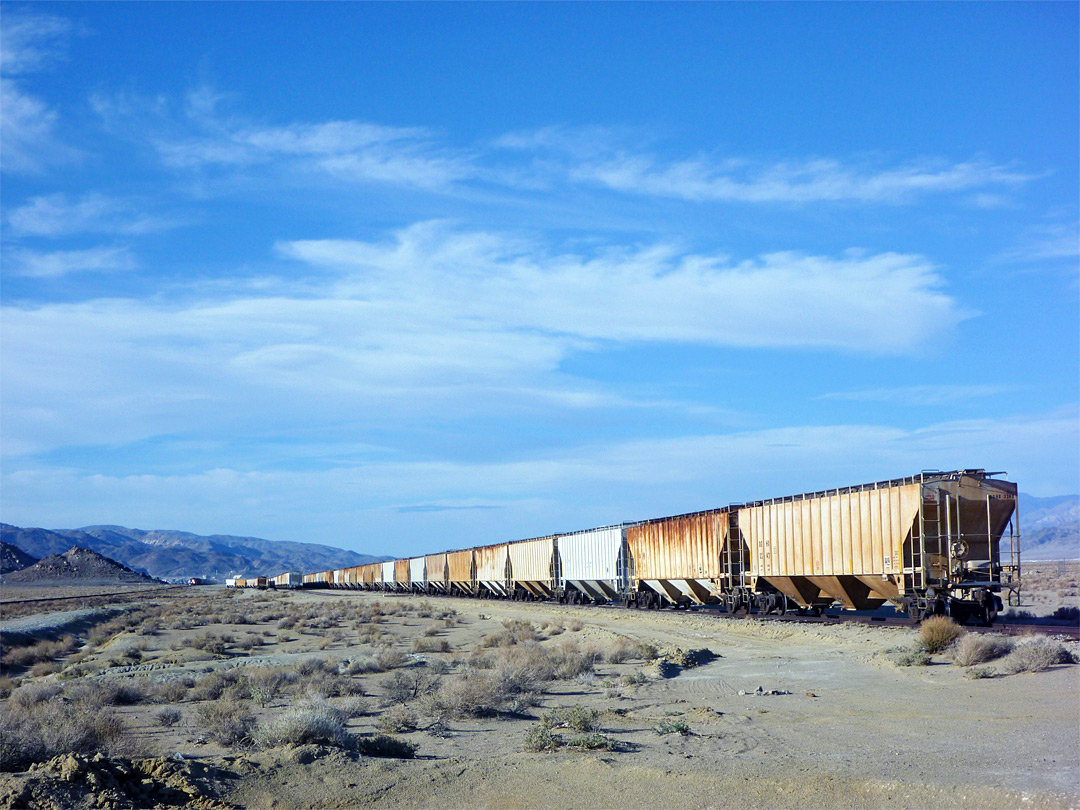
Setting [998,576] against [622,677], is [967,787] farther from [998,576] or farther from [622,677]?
[998,576]

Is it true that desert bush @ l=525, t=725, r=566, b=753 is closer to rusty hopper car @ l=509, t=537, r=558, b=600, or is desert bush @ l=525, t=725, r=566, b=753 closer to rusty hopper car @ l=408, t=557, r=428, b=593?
rusty hopper car @ l=509, t=537, r=558, b=600

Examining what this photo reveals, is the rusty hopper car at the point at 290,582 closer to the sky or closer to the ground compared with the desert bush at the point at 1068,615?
closer to the ground

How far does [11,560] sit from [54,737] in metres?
180

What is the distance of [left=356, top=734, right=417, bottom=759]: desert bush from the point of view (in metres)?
10.9

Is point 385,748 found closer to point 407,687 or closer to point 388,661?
point 407,687

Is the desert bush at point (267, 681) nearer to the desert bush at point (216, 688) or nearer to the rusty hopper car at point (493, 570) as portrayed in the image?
the desert bush at point (216, 688)

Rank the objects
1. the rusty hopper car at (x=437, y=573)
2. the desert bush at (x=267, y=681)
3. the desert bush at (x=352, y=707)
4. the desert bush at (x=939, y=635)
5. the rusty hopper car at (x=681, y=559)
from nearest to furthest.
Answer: the desert bush at (x=352, y=707)
the desert bush at (x=267, y=681)
the desert bush at (x=939, y=635)
the rusty hopper car at (x=681, y=559)
the rusty hopper car at (x=437, y=573)

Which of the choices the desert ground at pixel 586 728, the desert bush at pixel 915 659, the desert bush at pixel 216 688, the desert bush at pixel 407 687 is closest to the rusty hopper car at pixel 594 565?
the desert ground at pixel 586 728

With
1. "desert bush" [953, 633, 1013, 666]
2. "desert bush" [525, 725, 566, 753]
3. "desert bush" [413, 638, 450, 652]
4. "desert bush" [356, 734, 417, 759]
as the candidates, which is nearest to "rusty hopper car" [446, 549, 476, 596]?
"desert bush" [413, 638, 450, 652]

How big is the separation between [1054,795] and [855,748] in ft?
8.69

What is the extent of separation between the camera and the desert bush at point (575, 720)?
11742 millimetres

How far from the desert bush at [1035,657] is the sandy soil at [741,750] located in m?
0.28

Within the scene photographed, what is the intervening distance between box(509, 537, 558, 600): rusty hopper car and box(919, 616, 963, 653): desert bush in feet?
Result: 99.7

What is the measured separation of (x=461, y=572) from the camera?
218 ft
